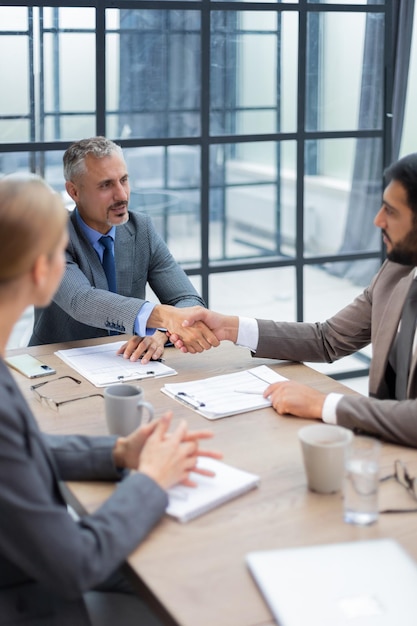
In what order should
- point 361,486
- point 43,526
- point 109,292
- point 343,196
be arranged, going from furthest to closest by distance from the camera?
point 343,196, point 109,292, point 361,486, point 43,526

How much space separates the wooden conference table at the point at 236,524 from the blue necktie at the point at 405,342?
0.42m

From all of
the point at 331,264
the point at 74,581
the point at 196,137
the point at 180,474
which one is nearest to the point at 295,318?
the point at 331,264

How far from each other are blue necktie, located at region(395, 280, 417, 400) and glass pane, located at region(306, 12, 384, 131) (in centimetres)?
220

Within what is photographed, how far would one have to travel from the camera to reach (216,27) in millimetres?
4020

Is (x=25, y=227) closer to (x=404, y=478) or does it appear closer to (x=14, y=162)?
(x=404, y=478)

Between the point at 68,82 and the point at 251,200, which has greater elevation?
the point at 68,82

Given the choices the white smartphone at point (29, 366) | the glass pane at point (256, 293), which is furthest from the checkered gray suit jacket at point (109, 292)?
the glass pane at point (256, 293)

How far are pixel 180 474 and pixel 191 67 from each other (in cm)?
279

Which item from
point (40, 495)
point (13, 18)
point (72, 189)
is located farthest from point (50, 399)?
point (13, 18)

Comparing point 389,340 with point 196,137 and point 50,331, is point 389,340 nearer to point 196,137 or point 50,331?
point 50,331

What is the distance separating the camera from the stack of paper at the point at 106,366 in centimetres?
232

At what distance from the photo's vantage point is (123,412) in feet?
6.09

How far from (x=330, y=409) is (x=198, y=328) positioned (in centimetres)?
70

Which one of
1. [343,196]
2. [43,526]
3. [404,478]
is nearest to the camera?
[43,526]
